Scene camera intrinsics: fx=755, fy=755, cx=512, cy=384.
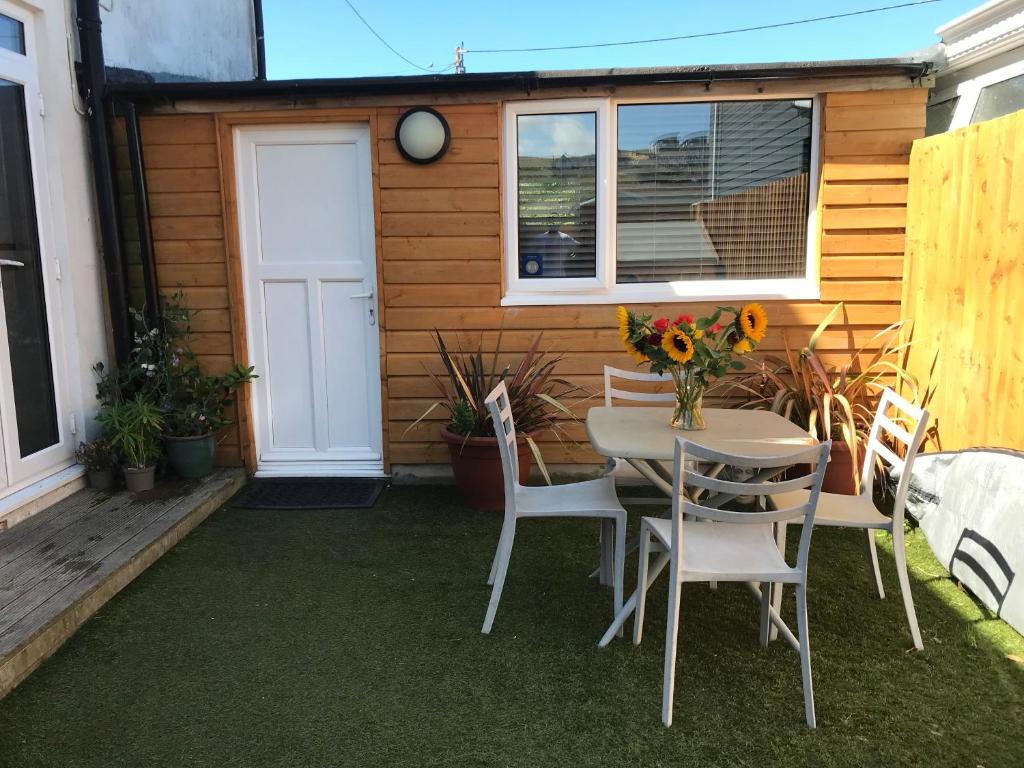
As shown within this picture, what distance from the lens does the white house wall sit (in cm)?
417

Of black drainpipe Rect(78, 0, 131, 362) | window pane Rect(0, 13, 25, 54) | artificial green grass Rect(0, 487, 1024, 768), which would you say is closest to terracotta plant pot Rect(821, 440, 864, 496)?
artificial green grass Rect(0, 487, 1024, 768)

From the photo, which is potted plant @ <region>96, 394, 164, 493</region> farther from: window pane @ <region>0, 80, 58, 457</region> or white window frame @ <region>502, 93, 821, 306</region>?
white window frame @ <region>502, 93, 821, 306</region>

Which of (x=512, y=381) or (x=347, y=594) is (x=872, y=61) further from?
(x=347, y=594)

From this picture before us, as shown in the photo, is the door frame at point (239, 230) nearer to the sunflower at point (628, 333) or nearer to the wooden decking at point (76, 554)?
the wooden decking at point (76, 554)

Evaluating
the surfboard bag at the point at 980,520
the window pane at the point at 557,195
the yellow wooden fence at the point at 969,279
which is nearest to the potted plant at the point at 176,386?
the window pane at the point at 557,195

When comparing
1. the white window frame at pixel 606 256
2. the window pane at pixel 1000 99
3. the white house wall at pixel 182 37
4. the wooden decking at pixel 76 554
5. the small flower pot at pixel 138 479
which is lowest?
the wooden decking at pixel 76 554

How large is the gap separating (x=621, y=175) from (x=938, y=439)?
2151 mm

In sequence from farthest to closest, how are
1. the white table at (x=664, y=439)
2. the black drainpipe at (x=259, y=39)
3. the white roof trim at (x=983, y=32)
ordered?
the black drainpipe at (x=259, y=39), the white roof trim at (x=983, y=32), the white table at (x=664, y=439)

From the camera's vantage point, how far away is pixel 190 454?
4098 mm

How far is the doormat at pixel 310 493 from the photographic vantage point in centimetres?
404

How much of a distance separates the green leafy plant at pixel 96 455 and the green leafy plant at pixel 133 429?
31 mm

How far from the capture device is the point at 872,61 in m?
3.86

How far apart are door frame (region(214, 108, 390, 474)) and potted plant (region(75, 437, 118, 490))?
28.5 inches

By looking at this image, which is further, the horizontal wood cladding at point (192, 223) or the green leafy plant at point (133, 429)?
the horizontal wood cladding at point (192, 223)
